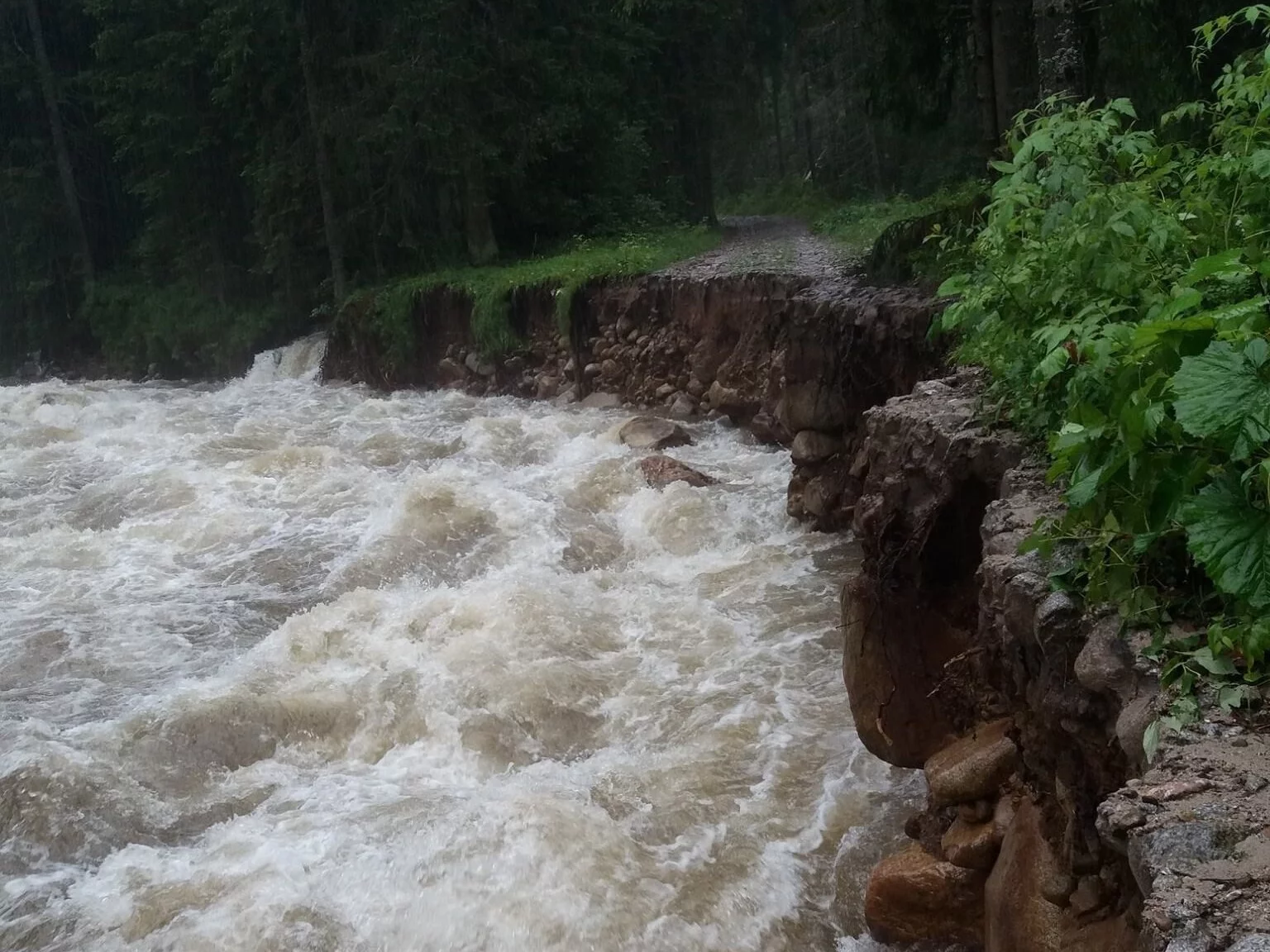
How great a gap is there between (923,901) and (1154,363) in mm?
2066

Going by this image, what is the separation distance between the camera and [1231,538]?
7.82ft

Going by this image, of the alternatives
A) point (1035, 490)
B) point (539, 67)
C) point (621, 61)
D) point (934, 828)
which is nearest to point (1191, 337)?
point (1035, 490)

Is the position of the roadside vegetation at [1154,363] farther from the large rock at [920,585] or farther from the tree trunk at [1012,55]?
the tree trunk at [1012,55]

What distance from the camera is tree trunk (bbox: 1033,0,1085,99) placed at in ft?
22.8

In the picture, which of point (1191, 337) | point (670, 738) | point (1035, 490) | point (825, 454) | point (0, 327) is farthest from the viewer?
point (0, 327)

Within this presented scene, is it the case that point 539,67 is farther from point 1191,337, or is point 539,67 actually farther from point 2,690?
point 1191,337

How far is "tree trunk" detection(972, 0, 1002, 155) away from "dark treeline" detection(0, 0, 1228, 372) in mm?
1623

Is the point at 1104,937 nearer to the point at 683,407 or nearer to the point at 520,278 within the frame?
the point at 683,407

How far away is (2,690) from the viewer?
659 cm

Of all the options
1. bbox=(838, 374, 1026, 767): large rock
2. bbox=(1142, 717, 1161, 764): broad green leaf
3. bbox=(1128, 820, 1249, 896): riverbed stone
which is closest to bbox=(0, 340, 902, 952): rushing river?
bbox=(838, 374, 1026, 767): large rock

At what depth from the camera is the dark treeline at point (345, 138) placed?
18.1 metres

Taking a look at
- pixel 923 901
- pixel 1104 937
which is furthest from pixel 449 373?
pixel 1104 937

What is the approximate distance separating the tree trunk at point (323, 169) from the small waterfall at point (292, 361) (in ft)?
3.02

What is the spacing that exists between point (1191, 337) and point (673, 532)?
594cm
